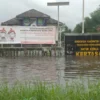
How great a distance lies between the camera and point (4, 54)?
35.4 metres

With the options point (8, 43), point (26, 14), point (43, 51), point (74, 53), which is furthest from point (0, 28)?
point (26, 14)

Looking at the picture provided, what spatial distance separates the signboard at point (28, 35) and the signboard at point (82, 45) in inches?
75.8

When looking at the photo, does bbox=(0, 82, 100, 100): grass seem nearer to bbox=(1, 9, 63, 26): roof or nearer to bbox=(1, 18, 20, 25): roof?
bbox=(1, 9, 63, 26): roof

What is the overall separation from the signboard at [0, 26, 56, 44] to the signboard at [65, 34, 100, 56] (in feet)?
6.31

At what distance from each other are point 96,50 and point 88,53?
2.73 feet

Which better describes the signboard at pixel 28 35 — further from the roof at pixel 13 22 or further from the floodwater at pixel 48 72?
the roof at pixel 13 22

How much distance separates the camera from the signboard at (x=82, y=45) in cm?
3550

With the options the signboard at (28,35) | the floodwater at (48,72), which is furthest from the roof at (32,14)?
the floodwater at (48,72)

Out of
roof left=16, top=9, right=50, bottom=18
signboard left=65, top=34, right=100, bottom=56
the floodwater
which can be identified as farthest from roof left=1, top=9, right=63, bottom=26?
the floodwater

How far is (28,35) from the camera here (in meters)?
37.1

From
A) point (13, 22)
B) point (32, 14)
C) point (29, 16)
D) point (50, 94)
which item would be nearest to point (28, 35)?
point (29, 16)

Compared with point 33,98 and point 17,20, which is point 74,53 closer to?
point 33,98

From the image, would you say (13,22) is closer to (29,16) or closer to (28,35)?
(29,16)

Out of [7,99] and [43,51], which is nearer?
[7,99]
